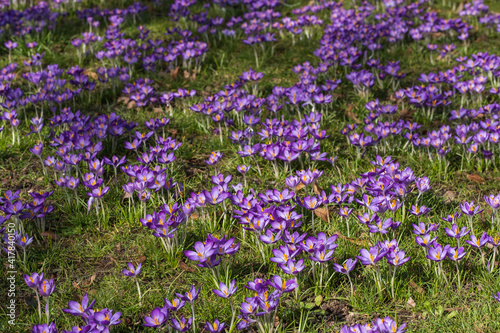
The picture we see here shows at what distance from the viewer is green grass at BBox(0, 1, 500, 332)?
2.85 meters

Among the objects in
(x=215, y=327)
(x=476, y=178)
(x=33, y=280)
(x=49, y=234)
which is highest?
(x=33, y=280)

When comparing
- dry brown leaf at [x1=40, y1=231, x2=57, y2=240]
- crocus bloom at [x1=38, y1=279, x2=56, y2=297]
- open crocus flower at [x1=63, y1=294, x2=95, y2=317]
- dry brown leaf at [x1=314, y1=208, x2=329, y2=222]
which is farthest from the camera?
dry brown leaf at [x1=314, y1=208, x2=329, y2=222]

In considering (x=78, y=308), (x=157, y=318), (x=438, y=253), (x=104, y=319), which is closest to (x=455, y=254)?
(x=438, y=253)

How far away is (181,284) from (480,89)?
12.3 feet

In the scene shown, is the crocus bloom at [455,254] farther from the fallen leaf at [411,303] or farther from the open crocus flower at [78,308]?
the open crocus flower at [78,308]

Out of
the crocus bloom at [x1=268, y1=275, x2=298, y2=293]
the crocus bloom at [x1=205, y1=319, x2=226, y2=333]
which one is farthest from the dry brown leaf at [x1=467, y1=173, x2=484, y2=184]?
the crocus bloom at [x1=205, y1=319, x2=226, y2=333]

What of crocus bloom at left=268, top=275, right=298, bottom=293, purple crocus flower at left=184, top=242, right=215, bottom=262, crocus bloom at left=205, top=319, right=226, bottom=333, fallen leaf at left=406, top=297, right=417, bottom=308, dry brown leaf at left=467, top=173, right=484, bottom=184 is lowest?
dry brown leaf at left=467, top=173, right=484, bottom=184

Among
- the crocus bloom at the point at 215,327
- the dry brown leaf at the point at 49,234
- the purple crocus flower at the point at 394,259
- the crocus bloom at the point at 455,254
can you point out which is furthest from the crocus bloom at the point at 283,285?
the dry brown leaf at the point at 49,234

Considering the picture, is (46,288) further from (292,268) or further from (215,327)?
(292,268)

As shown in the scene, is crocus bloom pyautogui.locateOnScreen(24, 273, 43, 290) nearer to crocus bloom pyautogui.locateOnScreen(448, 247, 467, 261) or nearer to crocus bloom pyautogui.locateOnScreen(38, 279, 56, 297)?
crocus bloom pyautogui.locateOnScreen(38, 279, 56, 297)

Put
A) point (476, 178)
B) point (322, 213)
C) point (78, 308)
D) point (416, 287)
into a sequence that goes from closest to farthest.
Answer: point (78, 308)
point (416, 287)
point (322, 213)
point (476, 178)

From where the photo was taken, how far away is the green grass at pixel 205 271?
2848mm

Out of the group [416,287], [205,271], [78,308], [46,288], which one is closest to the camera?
[78,308]

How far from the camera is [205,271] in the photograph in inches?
124
